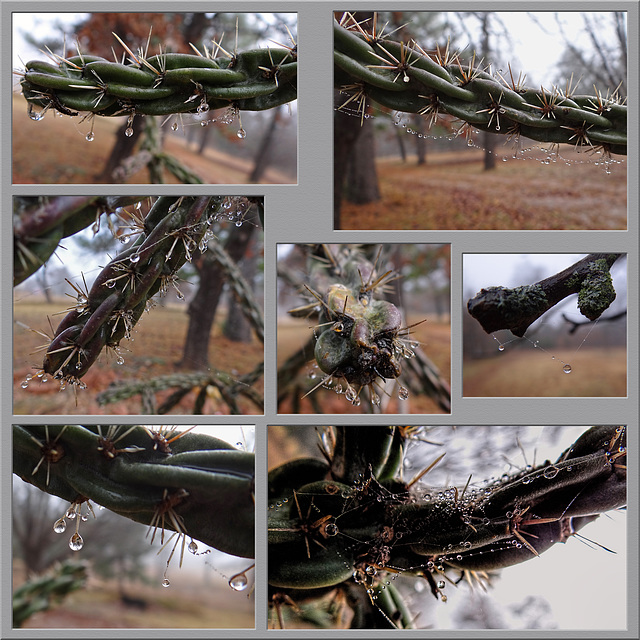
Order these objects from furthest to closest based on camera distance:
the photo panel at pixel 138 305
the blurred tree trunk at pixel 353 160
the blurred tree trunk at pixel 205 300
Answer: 1. the blurred tree trunk at pixel 205 300
2. the blurred tree trunk at pixel 353 160
3. the photo panel at pixel 138 305

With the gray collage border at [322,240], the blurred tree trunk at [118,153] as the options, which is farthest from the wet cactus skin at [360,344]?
the blurred tree trunk at [118,153]

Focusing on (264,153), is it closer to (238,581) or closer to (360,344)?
(360,344)

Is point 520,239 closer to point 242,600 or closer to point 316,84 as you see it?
point 316,84

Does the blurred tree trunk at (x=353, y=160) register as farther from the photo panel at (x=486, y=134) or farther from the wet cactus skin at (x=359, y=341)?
the wet cactus skin at (x=359, y=341)

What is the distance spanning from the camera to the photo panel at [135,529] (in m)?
1.52

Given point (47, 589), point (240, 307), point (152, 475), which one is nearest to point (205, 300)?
point (240, 307)

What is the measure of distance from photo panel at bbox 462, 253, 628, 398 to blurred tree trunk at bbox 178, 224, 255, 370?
81cm

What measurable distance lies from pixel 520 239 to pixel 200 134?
110 centimetres

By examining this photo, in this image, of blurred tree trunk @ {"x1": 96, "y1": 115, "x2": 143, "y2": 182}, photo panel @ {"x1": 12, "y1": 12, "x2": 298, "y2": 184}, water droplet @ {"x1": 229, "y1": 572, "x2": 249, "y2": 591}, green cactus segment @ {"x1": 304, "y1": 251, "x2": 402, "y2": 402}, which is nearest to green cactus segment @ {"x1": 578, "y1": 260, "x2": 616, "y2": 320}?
green cactus segment @ {"x1": 304, "y1": 251, "x2": 402, "y2": 402}

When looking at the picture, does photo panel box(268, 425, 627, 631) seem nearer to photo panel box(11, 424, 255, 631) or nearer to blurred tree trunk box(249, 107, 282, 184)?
photo panel box(11, 424, 255, 631)

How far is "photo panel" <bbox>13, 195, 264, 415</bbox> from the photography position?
4.62ft

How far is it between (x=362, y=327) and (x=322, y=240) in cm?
45

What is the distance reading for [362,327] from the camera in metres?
1.30

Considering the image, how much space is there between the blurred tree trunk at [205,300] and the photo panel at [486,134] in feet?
1.60
